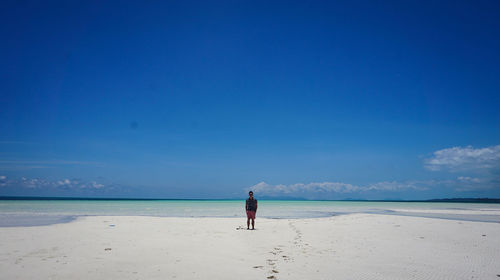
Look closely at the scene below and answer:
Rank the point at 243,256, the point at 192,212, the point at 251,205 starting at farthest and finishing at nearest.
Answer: the point at 192,212 → the point at 251,205 → the point at 243,256

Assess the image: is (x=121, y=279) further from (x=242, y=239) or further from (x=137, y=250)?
(x=242, y=239)

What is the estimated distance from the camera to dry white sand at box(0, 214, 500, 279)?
8.10 m

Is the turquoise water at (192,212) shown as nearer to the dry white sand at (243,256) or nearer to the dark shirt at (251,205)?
the dark shirt at (251,205)

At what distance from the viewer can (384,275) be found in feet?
26.6

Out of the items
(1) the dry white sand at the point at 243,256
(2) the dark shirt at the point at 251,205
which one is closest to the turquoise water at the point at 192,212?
(2) the dark shirt at the point at 251,205

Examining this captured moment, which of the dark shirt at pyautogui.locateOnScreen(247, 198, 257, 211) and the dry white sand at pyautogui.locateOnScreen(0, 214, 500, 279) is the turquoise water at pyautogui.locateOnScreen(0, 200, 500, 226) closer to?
the dark shirt at pyautogui.locateOnScreen(247, 198, 257, 211)

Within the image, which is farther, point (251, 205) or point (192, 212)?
point (192, 212)

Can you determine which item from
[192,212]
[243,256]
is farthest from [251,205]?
[192,212]

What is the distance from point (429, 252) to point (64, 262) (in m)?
12.5

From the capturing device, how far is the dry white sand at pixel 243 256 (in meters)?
8.10

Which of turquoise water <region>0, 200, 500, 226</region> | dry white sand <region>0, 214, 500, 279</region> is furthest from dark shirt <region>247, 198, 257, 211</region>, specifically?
turquoise water <region>0, 200, 500, 226</region>

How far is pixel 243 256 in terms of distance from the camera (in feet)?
33.6

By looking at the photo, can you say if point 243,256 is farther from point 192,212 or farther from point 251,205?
point 192,212

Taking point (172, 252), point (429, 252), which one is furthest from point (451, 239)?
point (172, 252)
